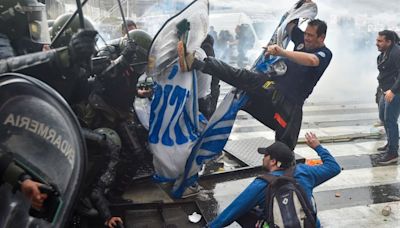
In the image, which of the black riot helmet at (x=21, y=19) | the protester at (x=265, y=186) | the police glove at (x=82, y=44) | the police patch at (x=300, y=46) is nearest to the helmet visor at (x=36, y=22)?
the black riot helmet at (x=21, y=19)

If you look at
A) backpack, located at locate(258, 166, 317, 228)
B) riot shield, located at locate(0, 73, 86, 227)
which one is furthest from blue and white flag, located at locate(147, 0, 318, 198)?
riot shield, located at locate(0, 73, 86, 227)

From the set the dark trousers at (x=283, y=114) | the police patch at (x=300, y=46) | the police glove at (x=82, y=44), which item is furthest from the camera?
the police patch at (x=300, y=46)

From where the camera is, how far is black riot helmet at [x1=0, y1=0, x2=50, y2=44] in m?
3.27

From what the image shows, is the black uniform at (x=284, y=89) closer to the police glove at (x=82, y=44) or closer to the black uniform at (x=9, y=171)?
the police glove at (x=82, y=44)

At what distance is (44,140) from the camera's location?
2.16 meters

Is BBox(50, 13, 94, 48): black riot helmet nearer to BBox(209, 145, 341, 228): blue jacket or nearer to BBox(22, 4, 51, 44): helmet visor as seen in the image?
BBox(22, 4, 51, 44): helmet visor

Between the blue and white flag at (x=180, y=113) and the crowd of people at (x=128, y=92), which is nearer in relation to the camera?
the crowd of people at (x=128, y=92)

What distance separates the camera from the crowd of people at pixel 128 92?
9.07 ft

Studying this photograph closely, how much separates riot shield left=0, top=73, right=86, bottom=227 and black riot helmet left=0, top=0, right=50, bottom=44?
1.35 m

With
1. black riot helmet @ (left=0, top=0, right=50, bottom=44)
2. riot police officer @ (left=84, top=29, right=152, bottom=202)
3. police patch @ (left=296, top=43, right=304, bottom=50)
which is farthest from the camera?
police patch @ (left=296, top=43, right=304, bottom=50)

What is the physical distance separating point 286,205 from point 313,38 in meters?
1.85

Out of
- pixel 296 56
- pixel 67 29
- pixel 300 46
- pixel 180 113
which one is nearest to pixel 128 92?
pixel 180 113

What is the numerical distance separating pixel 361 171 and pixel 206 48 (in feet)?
8.33

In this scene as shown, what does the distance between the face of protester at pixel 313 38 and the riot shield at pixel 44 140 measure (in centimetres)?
252
